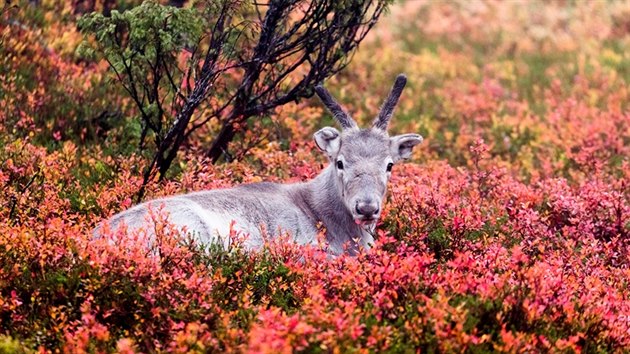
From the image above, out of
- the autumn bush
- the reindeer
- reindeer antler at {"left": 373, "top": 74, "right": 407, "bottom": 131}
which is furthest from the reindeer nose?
reindeer antler at {"left": 373, "top": 74, "right": 407, "bottom": 131}

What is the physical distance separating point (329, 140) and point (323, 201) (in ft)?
2.37

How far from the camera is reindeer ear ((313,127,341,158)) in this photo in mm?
10750

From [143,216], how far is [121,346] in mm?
2660

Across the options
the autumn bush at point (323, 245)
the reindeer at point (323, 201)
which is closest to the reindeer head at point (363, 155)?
the reindeer at point (323, 201)

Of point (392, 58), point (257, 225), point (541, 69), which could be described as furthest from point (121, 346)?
point (541, 69)

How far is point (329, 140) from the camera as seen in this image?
10859 millimetres

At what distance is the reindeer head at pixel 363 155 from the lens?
998 cm

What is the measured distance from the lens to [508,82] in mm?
21922

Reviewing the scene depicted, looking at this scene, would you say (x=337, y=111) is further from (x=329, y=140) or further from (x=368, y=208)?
(x=368, y=208)

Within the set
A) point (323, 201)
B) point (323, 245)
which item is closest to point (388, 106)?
point (323, 201)

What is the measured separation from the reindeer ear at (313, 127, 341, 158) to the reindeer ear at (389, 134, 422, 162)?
0.61 metres

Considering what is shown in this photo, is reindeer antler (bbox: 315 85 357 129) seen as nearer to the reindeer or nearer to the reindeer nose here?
the reindeer

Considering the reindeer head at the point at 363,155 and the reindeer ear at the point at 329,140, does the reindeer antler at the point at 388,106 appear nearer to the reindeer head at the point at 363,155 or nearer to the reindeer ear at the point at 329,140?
the reindeer head at the point at 363,155

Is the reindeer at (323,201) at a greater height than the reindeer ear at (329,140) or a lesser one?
lesser
